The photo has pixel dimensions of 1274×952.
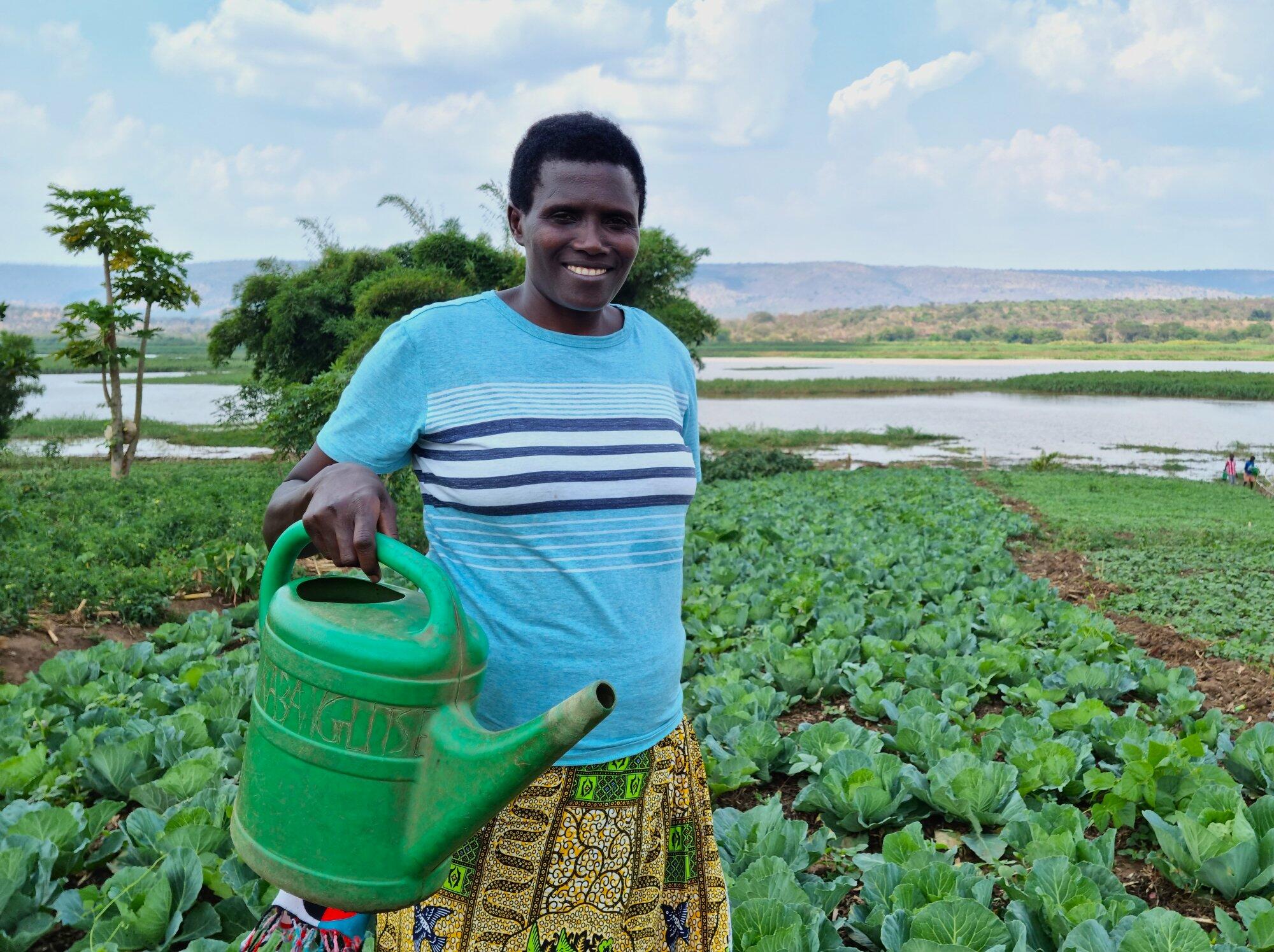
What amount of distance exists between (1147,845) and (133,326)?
18520 mm

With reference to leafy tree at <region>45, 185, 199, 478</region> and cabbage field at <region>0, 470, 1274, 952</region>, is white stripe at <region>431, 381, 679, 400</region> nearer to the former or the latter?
cabbage field at <region>0, 470, 1274, 952</region>

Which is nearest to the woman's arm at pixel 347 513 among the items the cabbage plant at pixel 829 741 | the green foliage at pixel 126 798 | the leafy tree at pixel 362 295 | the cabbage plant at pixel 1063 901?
the green foliage at pixel 126 798

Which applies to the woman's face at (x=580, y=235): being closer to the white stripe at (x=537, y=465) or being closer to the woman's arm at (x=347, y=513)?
the white stripe at (x=537, y=465)

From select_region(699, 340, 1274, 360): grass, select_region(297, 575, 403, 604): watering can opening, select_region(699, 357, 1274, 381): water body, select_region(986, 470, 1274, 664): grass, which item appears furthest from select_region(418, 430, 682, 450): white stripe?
select_region(699, 340, 1274, 360): grass

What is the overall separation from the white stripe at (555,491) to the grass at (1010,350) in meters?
70.2

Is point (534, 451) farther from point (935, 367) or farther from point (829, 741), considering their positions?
point (935, 367)

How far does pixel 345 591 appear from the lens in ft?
4.33

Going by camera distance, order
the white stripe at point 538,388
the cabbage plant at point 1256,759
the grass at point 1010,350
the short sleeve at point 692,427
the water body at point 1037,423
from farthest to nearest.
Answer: the grass at point 1010,350 < the water body at point 1037,423 < the cabbage plant at point 1256,759 < the short sleeve at point 692,427 < the white stripe at point 538,388

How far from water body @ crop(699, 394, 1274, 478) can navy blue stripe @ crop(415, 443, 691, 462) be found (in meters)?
23.1

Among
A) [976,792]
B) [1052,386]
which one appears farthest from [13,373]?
[1052,386]

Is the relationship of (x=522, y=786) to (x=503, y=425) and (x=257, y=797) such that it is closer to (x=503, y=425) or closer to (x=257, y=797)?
(x=257, y=797)

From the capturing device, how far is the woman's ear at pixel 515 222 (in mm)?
1561

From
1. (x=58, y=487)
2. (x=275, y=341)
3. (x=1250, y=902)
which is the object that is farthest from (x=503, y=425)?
(x=275, y=341)

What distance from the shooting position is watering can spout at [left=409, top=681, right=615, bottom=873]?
3.76ft
